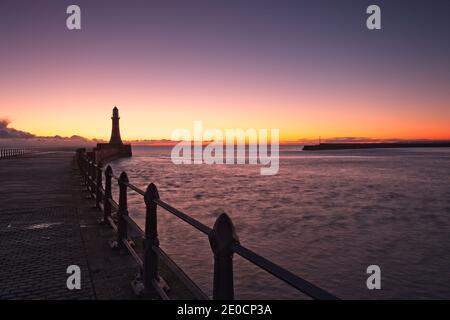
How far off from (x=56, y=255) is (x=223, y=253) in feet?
14.6

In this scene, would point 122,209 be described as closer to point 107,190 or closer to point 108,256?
point 108,256

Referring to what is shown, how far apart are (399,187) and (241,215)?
68.2 ft

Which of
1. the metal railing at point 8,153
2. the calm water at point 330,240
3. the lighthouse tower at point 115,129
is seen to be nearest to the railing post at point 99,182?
the calm water at point 330,240

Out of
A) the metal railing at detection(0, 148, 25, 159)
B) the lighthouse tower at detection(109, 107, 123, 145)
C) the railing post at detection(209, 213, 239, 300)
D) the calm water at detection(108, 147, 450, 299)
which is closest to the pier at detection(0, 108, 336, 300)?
the railing post at detection(209, 213, 239, 300)

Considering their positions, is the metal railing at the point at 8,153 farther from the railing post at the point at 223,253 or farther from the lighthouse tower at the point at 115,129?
the railing post at the point at 223,253

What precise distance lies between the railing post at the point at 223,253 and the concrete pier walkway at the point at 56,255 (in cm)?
210

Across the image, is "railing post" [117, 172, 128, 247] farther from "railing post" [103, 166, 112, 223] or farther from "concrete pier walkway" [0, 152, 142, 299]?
"railing post" [103, 166, 112, 223]

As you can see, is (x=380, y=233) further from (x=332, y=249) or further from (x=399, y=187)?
(x=399, y=187)

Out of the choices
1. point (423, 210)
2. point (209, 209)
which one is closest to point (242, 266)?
point (209, 209)

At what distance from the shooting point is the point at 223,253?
223cm

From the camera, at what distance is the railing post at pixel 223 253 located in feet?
7.23

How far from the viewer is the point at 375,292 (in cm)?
871

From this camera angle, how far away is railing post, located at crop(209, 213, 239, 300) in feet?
7.23

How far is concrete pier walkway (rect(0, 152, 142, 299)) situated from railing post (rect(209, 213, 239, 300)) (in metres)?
2.10
